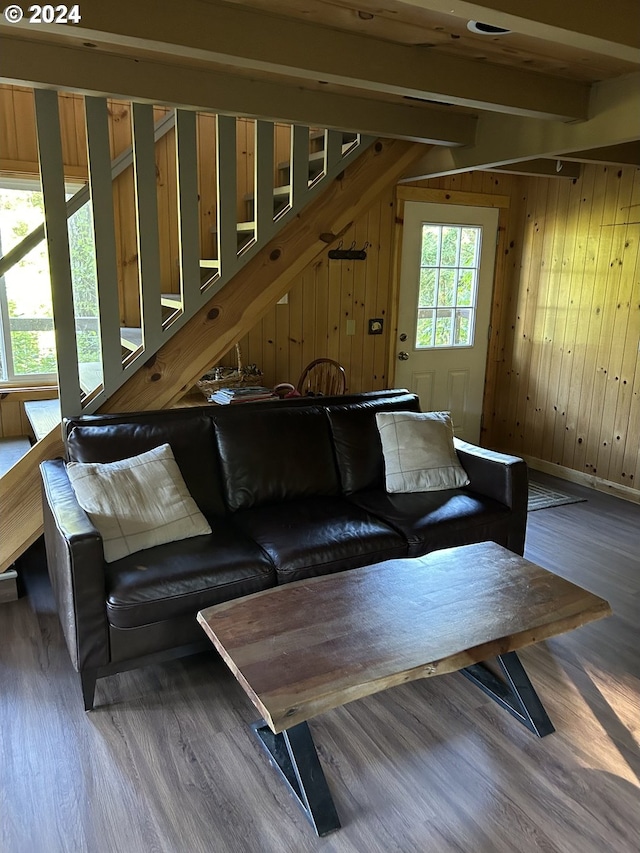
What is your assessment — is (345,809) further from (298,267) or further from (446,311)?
(446,311)

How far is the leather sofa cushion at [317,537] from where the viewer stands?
2.46m

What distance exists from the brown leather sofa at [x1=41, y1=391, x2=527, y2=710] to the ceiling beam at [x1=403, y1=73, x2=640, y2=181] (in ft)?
4.48

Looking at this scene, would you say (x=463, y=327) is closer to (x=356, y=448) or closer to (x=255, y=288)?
(x=356, y=448)

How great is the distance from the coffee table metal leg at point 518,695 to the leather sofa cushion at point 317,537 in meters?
0.62

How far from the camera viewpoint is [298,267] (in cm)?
328

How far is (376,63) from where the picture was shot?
2.33m

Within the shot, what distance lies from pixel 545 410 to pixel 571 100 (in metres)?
2.79

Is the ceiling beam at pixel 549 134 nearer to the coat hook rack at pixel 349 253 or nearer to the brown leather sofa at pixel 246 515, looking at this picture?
the coat hook rack at pixel 349 253

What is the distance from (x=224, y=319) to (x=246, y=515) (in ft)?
3.22

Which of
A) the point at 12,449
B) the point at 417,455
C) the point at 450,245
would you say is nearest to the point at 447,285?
the point at 450,245

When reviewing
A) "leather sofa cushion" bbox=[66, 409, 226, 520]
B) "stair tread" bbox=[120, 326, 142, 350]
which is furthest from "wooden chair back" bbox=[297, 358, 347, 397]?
"leather sofa cushion" bbox=[66, 409, 226, 520]

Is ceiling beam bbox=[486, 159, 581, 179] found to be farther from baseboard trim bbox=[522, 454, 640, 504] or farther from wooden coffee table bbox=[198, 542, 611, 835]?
wooden coffee table bbox=[198, 542, 611, 835]

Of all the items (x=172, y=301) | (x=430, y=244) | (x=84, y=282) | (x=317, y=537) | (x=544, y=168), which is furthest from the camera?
(x=430, y=244)

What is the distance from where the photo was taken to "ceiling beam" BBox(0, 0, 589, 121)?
6.49ft
